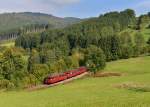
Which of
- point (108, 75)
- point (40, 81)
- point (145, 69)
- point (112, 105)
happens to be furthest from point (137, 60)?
point (112, 105)

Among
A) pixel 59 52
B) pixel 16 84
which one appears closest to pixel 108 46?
pixel 59 52

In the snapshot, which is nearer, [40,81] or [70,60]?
[40,81]

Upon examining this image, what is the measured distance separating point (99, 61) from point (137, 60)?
23.5 m

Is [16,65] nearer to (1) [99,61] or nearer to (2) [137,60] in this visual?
(1) [99,61]

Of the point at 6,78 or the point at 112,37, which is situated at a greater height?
the point at 112,37

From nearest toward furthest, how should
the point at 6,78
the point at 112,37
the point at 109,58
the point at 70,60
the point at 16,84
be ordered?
the point at 16,84
the point at 6,78
the point at 70,60
the point at 109,58
the point at 112,37

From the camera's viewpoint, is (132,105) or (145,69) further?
(145,69)

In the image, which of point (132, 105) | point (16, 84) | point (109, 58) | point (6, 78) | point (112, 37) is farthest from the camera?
point (112, 37)

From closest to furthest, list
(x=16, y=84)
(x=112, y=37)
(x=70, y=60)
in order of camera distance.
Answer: (x=16, y=84) → (x=70, y=60) → (x=112, y=37)

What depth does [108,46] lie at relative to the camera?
151125mm

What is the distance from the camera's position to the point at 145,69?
104 metres

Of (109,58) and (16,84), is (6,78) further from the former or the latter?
(109,58)

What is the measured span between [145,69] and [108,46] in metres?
48.7

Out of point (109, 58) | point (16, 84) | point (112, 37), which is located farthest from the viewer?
point (112, 37)
